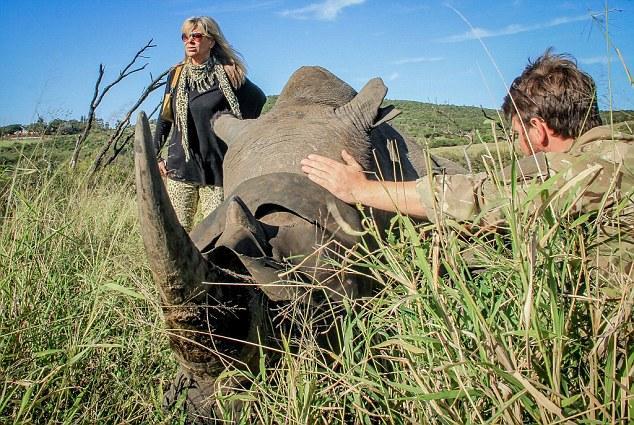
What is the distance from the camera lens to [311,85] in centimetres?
443

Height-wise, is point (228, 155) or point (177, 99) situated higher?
point (177, 99)

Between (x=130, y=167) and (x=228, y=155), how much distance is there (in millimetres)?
6757

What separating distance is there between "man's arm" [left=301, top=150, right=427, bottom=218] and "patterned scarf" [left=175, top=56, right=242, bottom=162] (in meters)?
2.53

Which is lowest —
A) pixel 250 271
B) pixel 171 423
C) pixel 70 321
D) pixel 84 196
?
pixel 171 423

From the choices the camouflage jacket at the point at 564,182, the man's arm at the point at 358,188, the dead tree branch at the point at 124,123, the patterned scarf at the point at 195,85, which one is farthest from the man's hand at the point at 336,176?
the dead tree branch at the point at 124,123

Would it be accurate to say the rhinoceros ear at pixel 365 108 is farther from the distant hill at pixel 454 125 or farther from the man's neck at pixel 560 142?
the man's neck at pixel 560 142

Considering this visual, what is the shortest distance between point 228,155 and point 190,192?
2292 millimetres

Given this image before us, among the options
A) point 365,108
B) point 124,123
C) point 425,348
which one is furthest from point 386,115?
point 124,123

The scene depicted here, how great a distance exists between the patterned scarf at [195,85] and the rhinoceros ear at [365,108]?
1.78 metres

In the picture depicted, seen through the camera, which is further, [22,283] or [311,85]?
[311,85]

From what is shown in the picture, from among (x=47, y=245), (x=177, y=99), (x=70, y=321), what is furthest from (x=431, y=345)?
(x=177, y=99)

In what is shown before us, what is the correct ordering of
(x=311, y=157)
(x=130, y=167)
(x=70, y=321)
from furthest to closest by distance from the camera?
(x=130, y=167)
(x=311, y=157)
(x=70, y=321)

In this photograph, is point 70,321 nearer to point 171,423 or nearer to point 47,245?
point 171,423

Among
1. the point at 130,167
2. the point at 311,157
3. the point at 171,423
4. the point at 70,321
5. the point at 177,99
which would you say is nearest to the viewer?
the point at 171,423
